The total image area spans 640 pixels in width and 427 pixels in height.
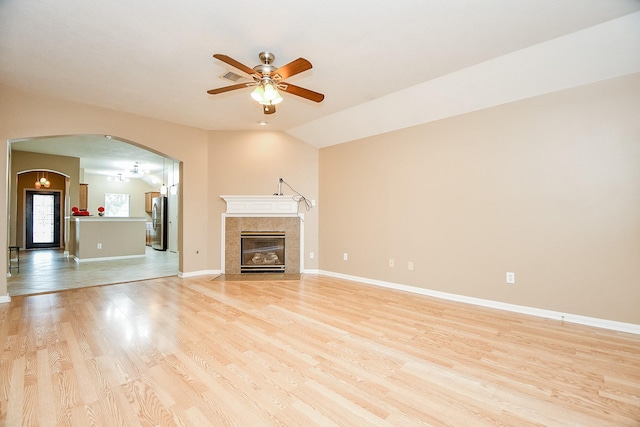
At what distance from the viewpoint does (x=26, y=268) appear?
19.1 feet

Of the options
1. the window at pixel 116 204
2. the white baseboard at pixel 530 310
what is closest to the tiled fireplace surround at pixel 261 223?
the white baseboard at pixel 530 310

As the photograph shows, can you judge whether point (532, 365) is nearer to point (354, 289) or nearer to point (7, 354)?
point (354, 289)

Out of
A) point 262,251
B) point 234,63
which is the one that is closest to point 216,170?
point 262,251

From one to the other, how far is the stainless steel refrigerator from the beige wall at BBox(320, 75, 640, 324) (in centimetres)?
797

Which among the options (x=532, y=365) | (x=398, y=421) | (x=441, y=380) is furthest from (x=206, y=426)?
(x=532, y=365)

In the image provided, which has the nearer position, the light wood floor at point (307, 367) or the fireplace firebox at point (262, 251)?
the light wood floor at point (307, 367)

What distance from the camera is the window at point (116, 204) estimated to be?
1098 centimetres

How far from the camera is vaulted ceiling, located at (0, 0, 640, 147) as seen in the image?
223cm

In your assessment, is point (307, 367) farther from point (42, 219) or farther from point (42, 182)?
point (42, 219)

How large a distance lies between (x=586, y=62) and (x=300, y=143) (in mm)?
4079

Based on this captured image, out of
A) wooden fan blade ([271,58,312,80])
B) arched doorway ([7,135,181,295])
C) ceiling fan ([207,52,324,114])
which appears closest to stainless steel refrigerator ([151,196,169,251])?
arched doorway ([7,135,181,295])

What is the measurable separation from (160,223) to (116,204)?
9.53ft

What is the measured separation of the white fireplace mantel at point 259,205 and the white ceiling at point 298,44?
1878 millimetres

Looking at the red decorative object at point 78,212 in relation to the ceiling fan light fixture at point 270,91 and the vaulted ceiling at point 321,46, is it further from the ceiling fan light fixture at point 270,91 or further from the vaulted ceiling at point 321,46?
the ceiling fan light fixture at point 270,91
